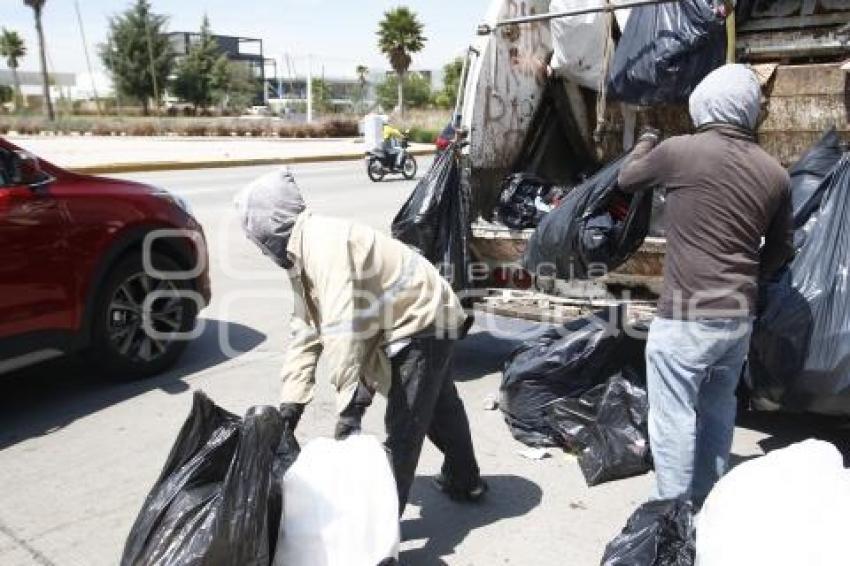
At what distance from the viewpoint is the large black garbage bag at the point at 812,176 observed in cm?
359

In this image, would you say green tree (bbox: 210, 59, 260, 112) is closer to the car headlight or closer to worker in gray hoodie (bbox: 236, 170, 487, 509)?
the car headlight

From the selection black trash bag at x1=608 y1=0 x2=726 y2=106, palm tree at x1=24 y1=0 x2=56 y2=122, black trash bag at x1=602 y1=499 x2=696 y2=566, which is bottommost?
black trash bag at x1=602 y1=499 x2=696 y2=566

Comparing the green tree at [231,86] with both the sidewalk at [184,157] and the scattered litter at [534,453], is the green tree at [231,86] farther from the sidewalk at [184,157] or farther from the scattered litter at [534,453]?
the scattered litter at [534,453]

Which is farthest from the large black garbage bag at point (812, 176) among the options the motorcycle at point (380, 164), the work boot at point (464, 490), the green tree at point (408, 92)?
the green tree at point (408, 92)

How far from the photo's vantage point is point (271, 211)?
100 inches

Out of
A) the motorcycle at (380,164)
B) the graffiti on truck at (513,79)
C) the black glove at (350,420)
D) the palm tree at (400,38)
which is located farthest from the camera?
the palm tree at (400,38)

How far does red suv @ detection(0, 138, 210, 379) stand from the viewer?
4188 mm

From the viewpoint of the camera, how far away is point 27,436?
166 inches

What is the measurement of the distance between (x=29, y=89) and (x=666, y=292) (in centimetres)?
10115

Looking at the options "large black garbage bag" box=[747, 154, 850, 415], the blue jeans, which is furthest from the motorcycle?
the blue jeans

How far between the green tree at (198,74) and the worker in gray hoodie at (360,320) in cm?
5819

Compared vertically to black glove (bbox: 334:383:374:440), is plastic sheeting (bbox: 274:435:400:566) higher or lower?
lower

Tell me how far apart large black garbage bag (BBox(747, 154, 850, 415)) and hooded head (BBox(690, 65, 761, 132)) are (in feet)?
3.06

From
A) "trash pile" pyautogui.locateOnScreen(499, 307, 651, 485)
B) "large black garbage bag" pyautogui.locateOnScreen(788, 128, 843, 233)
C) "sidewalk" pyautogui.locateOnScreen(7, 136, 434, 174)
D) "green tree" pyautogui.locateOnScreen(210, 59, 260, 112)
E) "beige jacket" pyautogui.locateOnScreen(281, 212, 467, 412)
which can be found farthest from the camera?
"green tree" pyautogui.locateOnScreen(210, 59, 260, 112)
